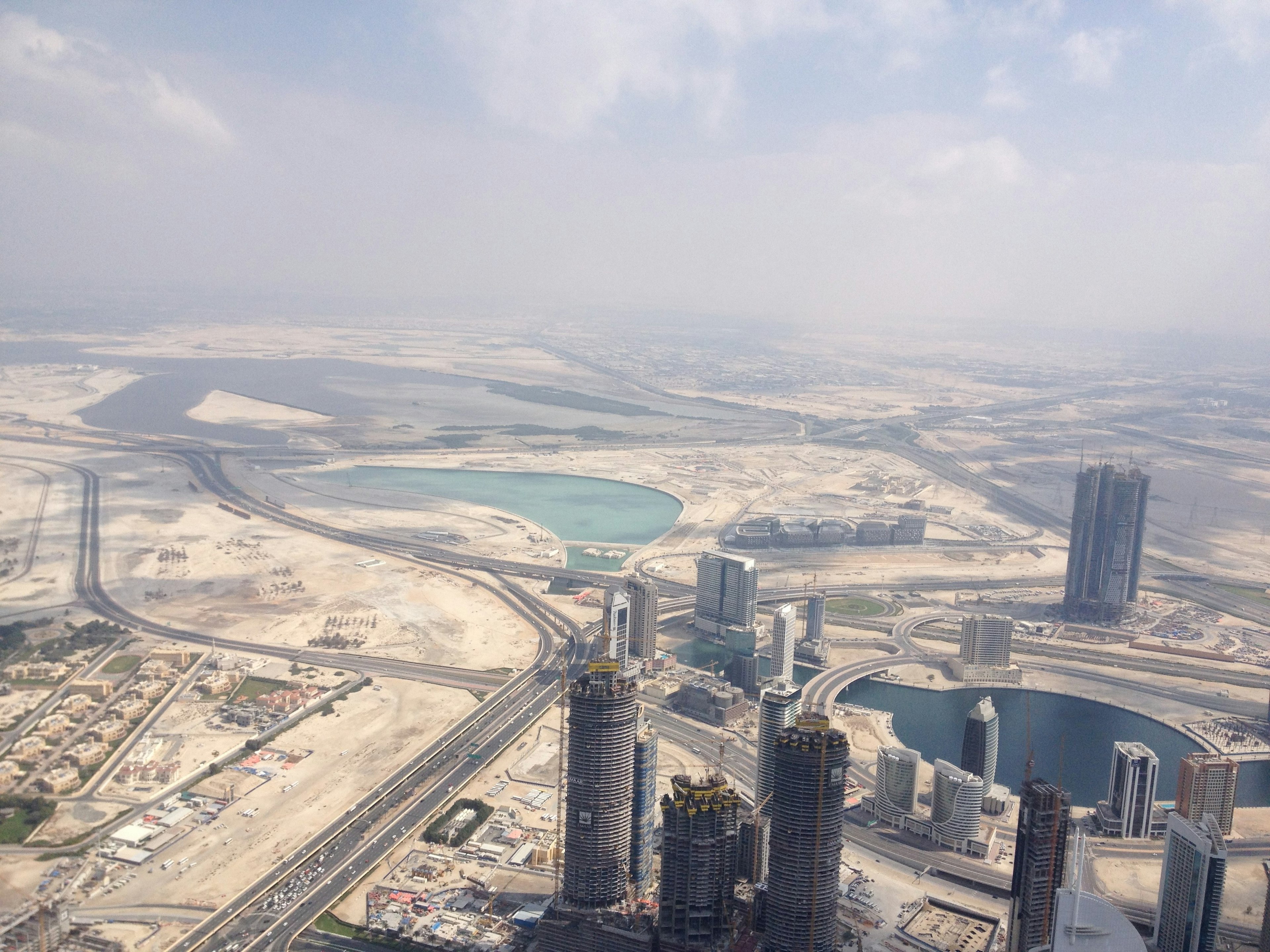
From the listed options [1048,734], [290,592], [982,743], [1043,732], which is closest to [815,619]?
[1043,732]

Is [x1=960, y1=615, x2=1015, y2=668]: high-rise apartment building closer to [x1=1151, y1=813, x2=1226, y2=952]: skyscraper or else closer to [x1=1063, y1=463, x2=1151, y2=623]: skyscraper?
[x1=1063, y1=463, x2=1151, y2=623]: skyscraper

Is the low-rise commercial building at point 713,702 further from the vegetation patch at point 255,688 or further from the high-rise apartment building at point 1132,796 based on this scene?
the vegetation patch at point 255,688

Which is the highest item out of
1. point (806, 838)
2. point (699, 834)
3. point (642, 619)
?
point (806, 838)

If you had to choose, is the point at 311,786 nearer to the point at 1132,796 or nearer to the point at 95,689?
the point at 95,689

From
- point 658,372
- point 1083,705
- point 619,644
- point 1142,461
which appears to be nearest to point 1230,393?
point 1142,461

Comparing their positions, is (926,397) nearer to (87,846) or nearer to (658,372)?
(658,372)
